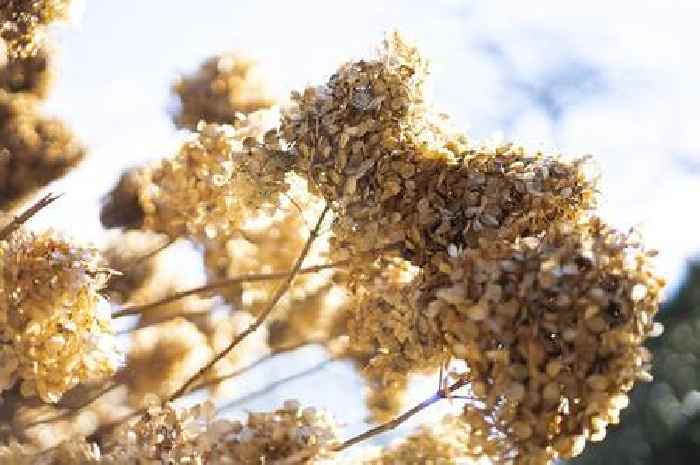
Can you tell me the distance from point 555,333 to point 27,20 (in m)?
0.84

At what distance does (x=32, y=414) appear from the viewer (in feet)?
4.68

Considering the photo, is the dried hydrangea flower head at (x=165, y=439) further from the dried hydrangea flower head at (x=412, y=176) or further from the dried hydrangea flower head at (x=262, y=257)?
the dried hydrangea flower head at (x=262, y=257)

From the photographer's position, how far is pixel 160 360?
150 centimetres

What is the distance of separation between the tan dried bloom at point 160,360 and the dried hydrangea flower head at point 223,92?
1.14 feet

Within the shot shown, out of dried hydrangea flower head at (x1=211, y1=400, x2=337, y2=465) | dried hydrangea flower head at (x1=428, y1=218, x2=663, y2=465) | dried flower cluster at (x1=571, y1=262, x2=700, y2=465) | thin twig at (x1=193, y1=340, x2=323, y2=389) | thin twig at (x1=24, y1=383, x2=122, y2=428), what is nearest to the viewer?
dried hydrangea flower head at (x1=428, y1=218, x2=663, y2=465)

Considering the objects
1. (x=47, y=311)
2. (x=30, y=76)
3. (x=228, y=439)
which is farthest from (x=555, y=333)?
(x=30, y=76)

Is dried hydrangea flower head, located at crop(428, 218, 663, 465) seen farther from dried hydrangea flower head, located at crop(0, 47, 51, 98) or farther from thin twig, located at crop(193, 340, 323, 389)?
dried hydrangea flower head, located at crop(0, 47, 51, 98)

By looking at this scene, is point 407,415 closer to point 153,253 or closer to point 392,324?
point 392,324

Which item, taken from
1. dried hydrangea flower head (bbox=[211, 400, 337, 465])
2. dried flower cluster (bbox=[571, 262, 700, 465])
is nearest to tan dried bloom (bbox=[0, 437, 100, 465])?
dried hydrangea flower head (bbox=[211, 400, 337, 465])

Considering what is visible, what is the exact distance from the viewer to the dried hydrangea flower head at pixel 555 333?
949 millimetres

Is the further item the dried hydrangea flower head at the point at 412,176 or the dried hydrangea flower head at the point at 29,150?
the dried hydrangea flower head at the point at 29,150

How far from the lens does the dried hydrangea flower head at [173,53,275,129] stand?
171cm

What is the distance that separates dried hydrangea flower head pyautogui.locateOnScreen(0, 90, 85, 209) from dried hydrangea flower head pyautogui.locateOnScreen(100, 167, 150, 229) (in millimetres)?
86

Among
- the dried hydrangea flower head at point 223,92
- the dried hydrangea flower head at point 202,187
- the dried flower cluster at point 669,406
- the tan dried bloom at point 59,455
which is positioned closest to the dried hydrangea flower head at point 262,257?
the dried hydrangea flower head at point 202,187
